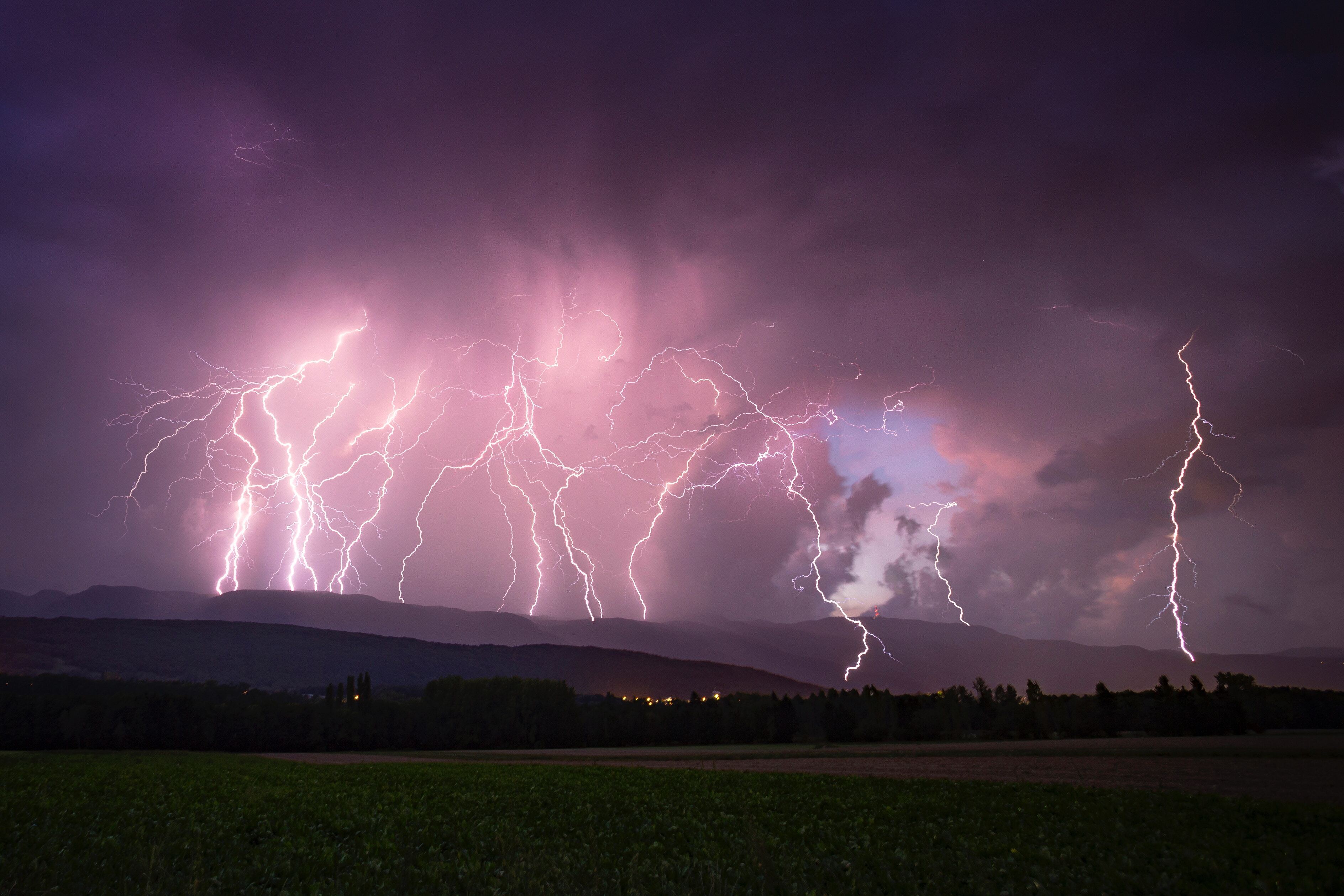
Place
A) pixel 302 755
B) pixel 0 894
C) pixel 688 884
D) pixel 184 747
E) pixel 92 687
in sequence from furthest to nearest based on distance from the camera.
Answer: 1. pixel 92 687
2. pixel 184 747
3. pixel 302 755
4. pixel 688 884
5. pixel 0 894

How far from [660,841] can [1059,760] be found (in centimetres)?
4086

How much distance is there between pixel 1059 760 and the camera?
42344mm

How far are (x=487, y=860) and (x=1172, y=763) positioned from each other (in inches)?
1724

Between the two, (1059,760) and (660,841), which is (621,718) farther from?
(660,841)

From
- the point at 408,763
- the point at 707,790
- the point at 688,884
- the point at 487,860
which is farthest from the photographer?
the point at 408,763

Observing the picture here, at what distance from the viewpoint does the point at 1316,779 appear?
2706cm

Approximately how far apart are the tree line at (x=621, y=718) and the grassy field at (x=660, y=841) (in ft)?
271

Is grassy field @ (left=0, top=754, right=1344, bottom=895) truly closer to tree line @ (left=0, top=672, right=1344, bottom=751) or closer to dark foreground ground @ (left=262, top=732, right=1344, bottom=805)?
dark foreground ground @ (left=262, top=732, right=1344, bottom=805)

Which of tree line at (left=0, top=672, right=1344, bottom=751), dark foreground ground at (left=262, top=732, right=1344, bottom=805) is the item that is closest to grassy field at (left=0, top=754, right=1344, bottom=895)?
dark foreground ground at (left=262, top=732, right=1344, bottom=805)

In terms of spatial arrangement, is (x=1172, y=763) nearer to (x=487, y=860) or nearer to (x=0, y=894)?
(x=487, y=860)

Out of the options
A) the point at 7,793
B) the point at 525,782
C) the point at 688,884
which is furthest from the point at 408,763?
the point at 688,884

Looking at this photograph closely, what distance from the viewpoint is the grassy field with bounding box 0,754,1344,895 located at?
9.95 meters

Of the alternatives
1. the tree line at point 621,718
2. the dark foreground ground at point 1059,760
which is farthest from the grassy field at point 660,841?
the tree line at point 621,718

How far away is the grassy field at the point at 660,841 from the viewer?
995 cm
